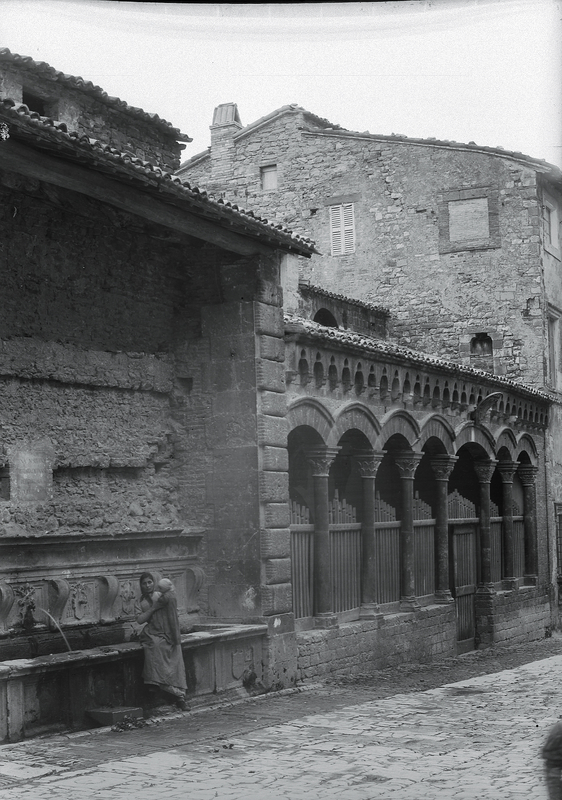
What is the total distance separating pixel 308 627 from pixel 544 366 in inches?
406

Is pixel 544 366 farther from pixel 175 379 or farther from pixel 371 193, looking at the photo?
pixel 175 379

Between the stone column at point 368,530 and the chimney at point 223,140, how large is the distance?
31.9ft

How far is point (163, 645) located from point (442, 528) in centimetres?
779

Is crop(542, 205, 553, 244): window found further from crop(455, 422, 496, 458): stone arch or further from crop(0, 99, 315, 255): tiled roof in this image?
crop(0, 99, 315, 255): tiled roof

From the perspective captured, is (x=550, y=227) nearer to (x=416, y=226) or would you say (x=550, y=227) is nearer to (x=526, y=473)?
(x=416, y=226)

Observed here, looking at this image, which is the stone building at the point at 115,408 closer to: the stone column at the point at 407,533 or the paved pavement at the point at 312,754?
the paved pavement at the point at 312,754

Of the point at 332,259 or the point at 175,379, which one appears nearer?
the point at 175,379

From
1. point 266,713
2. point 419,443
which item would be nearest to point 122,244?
point 266,713

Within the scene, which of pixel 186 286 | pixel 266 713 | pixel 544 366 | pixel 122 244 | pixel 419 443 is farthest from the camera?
→ pixel 544 366

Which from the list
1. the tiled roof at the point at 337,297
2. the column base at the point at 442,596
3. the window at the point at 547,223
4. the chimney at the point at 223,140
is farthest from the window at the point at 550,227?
the column base at the point at 442,596

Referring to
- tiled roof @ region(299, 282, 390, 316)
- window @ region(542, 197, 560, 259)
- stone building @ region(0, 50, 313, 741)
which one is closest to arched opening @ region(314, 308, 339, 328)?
tiled roof @ region(299, 282, 390, 316)

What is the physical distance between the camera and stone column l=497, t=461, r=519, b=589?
2028cm

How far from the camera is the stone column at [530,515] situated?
841 inches

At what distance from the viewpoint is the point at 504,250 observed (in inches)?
886
